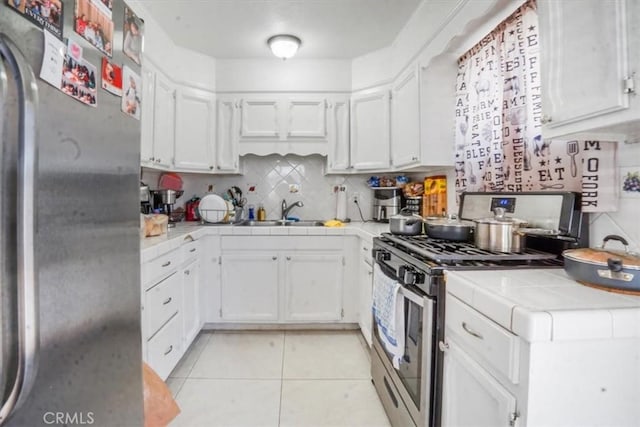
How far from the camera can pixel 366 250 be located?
2350mm

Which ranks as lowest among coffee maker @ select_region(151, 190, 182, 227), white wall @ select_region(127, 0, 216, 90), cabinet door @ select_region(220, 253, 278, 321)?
cabinet door @ select_region(220, 253, 278, 321)

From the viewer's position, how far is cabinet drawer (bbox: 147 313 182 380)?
1706 mm

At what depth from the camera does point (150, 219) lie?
2.07 meters

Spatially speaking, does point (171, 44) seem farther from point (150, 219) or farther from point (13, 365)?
point (13, 365)

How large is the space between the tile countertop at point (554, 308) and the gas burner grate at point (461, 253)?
217mm

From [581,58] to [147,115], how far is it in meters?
2.41

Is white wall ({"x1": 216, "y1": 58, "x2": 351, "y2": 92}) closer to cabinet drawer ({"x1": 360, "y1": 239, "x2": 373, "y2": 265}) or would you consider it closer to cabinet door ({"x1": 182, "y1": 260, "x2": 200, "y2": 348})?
cabinet drawer ({"x1": 360, "y1": 239, "x2": 373, "y2": 265})

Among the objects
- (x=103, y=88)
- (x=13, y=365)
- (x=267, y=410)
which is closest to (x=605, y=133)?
(x=103, y=88)

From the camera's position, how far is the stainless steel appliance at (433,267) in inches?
45.0

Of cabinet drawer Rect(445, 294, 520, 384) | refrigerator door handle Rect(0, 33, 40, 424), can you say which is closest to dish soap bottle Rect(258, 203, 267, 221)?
cabinet drawer Rect(445, 294, 520, 384)

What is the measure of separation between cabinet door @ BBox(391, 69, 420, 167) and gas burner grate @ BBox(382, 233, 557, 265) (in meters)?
0.96

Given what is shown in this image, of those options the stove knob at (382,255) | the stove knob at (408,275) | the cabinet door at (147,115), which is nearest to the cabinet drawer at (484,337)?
the stove knob at (408,275)

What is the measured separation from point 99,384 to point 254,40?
8.43 ft

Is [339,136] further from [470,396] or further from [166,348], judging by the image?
[470,396]
